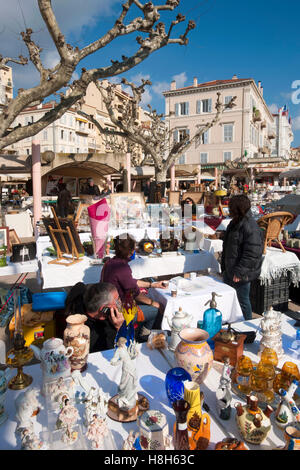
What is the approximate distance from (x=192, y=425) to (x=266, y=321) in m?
1.11

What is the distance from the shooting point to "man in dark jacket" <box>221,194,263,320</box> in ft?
11.8

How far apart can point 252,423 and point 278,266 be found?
11.7 feet

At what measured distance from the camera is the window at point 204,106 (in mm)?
33775

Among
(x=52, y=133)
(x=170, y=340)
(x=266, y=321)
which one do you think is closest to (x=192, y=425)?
(x=170, y=340)

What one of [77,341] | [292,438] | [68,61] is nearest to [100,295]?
[77,341]

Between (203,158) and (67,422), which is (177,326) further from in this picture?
(203,158)

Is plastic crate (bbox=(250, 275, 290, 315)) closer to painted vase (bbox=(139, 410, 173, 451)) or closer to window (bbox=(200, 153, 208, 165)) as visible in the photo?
painted vase (bbox=(139, 410, 173, 451))

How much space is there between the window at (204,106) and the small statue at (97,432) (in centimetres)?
3646

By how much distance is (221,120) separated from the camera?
33281 millimetres

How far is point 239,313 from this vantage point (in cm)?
346

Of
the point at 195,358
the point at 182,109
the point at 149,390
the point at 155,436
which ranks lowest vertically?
the point at 149,390

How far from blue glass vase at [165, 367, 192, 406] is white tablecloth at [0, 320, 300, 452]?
9 cm

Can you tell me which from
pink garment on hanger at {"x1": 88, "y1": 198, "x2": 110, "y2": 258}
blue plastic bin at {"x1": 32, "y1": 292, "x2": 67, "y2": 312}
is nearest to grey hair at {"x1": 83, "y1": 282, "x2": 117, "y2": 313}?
blue plastic bin at {"x1": 32, "y1": 292, "x2": 67, "y2": 312}

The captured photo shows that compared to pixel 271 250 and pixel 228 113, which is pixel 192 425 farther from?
pixel 228 113
